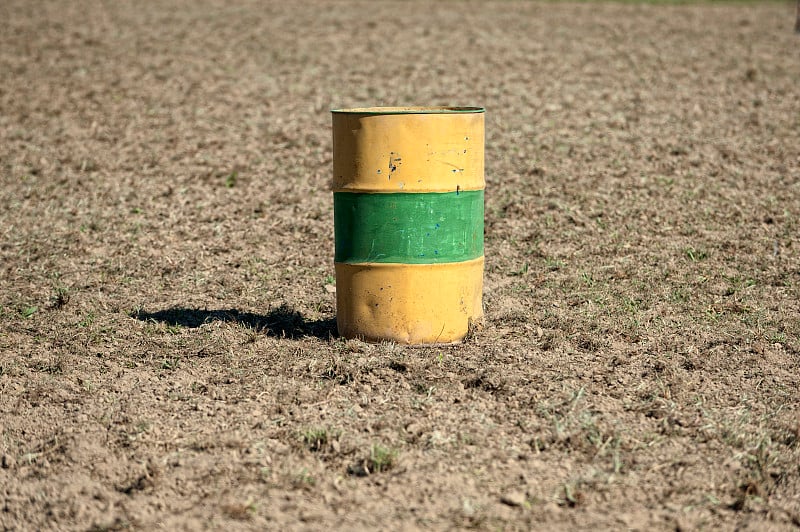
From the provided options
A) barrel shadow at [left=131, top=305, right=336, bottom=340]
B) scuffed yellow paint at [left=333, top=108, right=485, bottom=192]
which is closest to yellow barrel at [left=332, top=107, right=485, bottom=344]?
scuffed yellow paint at [left=333, top=108, right=485, bottom=192]

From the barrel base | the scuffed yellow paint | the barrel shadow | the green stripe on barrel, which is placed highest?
the scuffed yellow paint

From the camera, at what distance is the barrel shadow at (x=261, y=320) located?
5.89m

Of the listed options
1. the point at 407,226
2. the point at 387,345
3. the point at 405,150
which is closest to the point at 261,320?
the point at 387,345

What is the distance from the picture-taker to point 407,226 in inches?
210

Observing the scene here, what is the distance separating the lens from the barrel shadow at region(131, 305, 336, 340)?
5.89m

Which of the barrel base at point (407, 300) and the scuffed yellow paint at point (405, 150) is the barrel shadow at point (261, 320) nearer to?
the barrel base at point (407, 300)

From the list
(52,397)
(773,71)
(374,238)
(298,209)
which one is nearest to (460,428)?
(374,238)

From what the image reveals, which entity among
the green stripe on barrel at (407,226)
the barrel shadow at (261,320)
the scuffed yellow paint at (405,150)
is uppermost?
the scuffed yellow paint at (405,150)

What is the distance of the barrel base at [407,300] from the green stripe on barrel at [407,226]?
6 centimetres

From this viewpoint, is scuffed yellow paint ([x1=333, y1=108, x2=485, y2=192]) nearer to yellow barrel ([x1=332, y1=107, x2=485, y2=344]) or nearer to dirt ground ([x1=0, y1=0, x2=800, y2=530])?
yellow barrel ([x1=332, y1=107, x2=485, y2=344])

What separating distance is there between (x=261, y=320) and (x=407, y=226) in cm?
131

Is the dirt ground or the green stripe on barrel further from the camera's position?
the green stripe on barrel

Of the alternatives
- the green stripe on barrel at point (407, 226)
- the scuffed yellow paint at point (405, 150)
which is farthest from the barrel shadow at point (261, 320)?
the scuffed yellow paint at point (405, 150)

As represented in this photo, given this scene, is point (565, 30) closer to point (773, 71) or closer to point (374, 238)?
point (773, 71)
